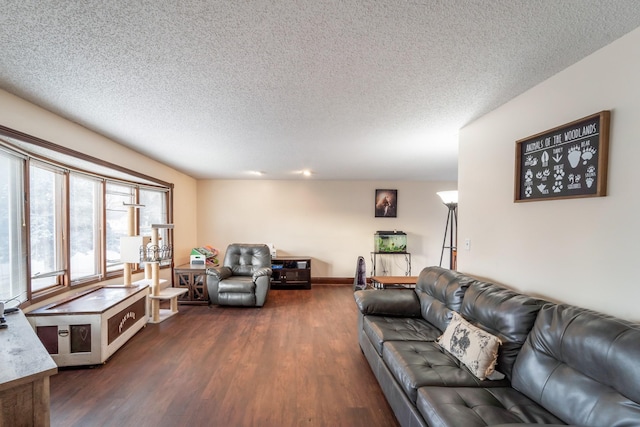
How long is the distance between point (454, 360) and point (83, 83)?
322cm

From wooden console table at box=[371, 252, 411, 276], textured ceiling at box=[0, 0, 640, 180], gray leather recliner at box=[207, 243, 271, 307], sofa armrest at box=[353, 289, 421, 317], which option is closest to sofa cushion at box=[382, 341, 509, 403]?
sofa armrest at box=[353, 289, 421, 317]

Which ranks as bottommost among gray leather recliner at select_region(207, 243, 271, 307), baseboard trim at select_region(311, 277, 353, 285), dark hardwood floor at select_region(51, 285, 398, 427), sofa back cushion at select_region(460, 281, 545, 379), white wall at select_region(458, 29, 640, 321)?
baseboard trim at select_region(311, 277, 353, 285)

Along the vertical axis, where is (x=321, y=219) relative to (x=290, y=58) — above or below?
below

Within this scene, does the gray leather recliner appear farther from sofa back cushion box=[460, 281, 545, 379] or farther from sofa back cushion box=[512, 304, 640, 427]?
sofa back cushion box=[512, 304, 640, 427]

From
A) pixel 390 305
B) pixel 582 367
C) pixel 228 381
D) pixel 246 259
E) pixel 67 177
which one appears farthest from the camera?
pixel 246 259

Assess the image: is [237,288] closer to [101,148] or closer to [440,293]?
[101,148]

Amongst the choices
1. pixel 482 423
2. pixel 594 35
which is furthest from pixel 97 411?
pixel 594 35

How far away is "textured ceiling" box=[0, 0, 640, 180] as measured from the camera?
1112 mm

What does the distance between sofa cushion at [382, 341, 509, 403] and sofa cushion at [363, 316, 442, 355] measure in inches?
3.5

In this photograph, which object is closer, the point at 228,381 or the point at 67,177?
the point at 228,381

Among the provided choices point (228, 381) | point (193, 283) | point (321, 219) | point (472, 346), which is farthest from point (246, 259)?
point (472, 346)

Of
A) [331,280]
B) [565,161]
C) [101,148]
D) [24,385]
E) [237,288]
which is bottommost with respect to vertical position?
[331,280]

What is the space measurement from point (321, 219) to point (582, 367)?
467cm

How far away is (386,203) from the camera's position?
5656mm
